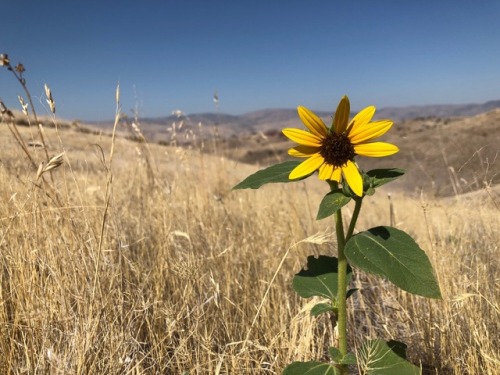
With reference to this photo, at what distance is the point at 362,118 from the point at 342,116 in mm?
48

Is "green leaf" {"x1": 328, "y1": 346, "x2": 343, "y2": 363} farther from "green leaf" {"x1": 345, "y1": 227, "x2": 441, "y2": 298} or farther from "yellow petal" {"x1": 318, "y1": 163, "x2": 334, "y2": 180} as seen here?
"yellow petal" {"x1": 318, "y1": 163, "x2": 334, "y2": 180}

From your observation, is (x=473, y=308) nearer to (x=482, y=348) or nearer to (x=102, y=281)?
(x=482, y=348)

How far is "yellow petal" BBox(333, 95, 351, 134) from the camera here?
37.2 inches

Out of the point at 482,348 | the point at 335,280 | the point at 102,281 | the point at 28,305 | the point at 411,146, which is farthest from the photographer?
the point at 411,146

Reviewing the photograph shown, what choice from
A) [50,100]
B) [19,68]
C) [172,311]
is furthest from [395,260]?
[19,68]

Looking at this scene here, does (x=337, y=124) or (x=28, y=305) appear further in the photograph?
(x=28, y=305)

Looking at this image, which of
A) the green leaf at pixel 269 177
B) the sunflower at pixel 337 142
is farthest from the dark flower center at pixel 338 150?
the green leaf at pixel 269 177

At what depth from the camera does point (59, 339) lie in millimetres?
1420

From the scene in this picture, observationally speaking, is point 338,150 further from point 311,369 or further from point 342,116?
point 311,369

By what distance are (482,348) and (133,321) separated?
122 cm

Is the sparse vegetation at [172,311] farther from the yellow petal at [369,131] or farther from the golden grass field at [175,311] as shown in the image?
the yellow petal at [369,131]

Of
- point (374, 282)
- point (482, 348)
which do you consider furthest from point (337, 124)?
point (374, 282)

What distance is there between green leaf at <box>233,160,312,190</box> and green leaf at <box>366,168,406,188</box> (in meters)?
0.19

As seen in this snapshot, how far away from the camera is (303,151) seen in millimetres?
979
